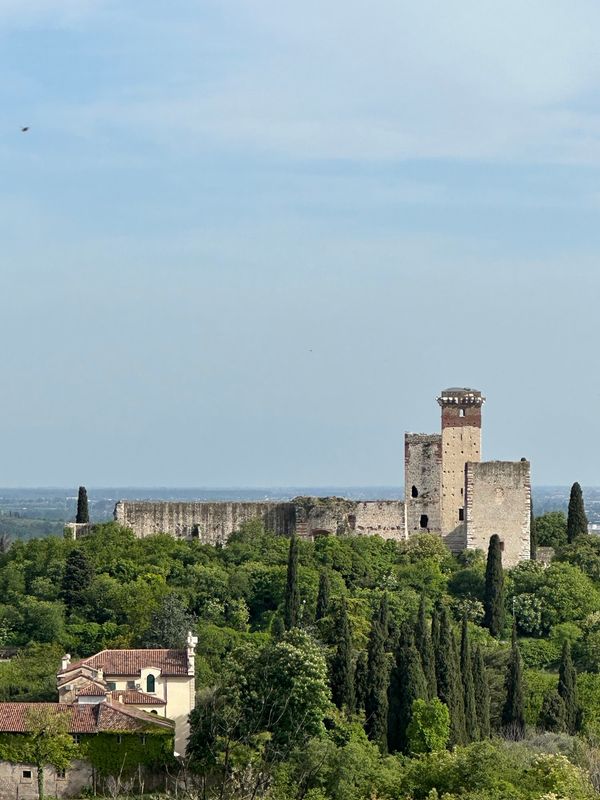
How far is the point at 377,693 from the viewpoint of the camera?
56.5m

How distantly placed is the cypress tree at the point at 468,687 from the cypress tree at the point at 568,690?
2649 mm

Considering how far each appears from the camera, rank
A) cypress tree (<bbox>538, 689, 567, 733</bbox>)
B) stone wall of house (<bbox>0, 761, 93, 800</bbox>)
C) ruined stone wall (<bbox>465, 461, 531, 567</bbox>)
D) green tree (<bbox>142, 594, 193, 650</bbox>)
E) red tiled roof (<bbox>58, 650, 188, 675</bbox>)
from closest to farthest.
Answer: stone wall of house (<bbox>0, 761, 93, 800</bbox>)
red tiled roof (<bbox>58, 650, 188, 675</bbox>)
cypress tree (<bbox>538, 689, 567, 733</bbox>)
green tree (<bbox>142, 594, 193, 650</bbox>)
ruined stone wall (<bbox>465, 461, 531, 567</bbox>)

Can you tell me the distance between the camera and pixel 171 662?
193 ft

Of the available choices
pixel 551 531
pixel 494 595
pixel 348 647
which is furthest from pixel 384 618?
pixel 551 531

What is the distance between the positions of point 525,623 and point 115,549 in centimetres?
1367

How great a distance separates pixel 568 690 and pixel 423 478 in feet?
45.3

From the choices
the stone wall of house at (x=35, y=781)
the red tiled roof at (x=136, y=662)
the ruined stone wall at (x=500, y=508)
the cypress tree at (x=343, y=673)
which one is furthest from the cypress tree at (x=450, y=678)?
the ruined stone wall at (x=500, y=508)

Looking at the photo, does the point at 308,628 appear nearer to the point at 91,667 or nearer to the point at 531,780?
the point at 91,667

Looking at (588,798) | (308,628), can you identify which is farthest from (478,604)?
(588,798)

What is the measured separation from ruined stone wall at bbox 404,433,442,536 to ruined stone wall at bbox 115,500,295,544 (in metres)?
4.40

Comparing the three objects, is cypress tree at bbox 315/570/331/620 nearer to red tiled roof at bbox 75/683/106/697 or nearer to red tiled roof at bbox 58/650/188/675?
red tiled roof at bbox 58/650/188/675

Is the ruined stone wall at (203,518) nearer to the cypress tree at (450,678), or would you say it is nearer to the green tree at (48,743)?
the cypress tree at (450,678)

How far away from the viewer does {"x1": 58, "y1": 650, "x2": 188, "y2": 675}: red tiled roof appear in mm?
58562

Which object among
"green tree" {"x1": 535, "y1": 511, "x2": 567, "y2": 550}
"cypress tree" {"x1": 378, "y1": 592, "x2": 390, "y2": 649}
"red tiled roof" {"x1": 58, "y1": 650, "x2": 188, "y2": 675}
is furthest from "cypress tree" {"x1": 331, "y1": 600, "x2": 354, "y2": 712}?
"green tree" {"x1": 535, "y1": 511, "x2": 567, "y2": 550}
